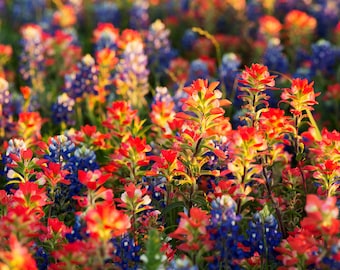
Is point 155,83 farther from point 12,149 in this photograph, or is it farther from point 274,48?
point 12,149

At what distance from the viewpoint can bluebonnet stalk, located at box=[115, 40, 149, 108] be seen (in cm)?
501

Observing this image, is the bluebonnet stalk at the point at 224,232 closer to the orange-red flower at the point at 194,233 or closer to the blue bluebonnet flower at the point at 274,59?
the orange-red flower at the point at 194,233

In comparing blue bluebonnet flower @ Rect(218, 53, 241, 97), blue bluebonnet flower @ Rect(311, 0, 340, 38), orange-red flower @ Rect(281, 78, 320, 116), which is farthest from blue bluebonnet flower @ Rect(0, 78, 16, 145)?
blue bluebonnet flower @ Rect(311, 0, 340, 38)

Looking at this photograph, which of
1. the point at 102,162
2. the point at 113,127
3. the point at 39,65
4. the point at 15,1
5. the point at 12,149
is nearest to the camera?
the point at 12,149

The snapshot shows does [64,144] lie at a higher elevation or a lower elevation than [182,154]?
higher

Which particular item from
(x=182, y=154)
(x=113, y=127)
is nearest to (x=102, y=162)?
(x=113, y=127)

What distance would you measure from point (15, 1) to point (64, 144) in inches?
191

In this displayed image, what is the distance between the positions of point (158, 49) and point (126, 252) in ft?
10.6

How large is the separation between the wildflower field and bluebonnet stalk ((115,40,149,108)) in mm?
11

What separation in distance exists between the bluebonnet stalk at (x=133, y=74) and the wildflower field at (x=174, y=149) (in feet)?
0.04

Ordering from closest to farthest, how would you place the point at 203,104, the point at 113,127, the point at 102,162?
the point at 203,104
the point at 113,127
the point at 102,162

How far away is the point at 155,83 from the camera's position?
587 centimetres

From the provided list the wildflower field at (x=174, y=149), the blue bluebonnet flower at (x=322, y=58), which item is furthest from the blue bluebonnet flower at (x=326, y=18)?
the blue bluebonnet flower at (x=322, y=58)

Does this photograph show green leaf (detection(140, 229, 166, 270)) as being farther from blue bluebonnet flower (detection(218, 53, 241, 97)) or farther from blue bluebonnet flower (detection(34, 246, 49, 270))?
blue bluebonnet flower (detection(218, 53, 241, 97))
